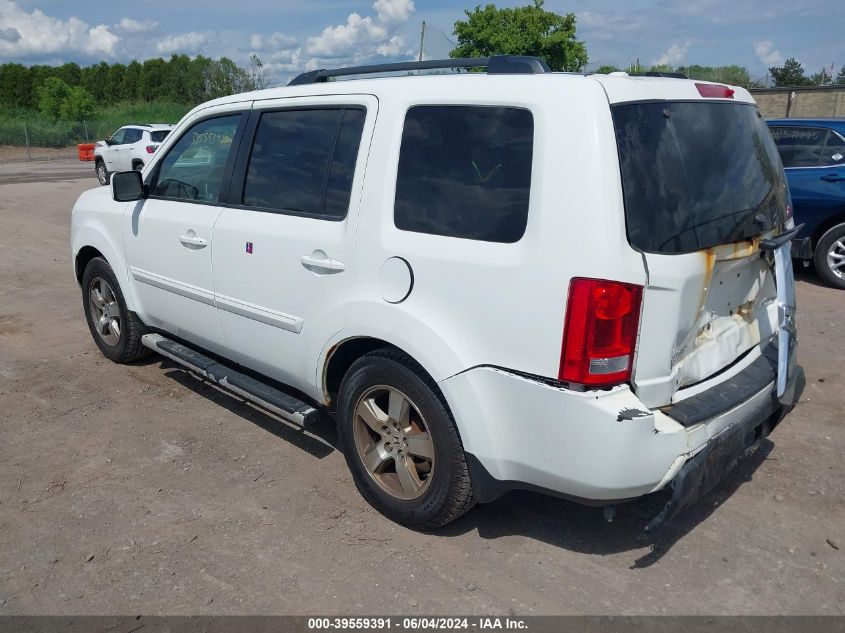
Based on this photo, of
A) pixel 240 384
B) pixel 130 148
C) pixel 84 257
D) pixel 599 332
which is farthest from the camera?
pixel 130 148

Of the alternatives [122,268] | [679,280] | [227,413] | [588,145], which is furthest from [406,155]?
[122,268]

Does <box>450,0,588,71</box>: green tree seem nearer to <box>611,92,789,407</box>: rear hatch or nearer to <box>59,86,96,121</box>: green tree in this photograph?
<box>611,92,789,407</box>: rear hatch

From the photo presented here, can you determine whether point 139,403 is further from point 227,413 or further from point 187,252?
point 187,252

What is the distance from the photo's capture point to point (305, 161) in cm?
366

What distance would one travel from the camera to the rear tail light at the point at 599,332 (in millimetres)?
2553

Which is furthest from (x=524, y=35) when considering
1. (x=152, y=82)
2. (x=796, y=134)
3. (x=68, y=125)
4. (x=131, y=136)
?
(x=152, y=82)

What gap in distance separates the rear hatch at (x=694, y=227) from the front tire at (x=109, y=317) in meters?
3.80

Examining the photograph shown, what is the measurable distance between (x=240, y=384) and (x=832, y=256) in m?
6.84

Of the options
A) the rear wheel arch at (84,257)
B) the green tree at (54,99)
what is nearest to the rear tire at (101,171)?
the rear wheel arch at (84,257)

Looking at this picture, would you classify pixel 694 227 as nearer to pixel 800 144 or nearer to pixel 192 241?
pixel 192 241

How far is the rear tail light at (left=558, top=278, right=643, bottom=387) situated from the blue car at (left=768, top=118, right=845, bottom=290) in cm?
634

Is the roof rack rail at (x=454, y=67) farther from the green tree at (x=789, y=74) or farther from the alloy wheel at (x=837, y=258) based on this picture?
the green tree at (x=789, y=74)

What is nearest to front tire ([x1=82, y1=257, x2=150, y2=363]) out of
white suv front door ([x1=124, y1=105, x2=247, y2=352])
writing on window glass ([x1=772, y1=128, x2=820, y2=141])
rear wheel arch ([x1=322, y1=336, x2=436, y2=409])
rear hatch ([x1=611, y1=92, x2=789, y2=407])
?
white suv front door ([x1=124, y1=105, x2=247, y2=352])

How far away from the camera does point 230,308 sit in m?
4.05
